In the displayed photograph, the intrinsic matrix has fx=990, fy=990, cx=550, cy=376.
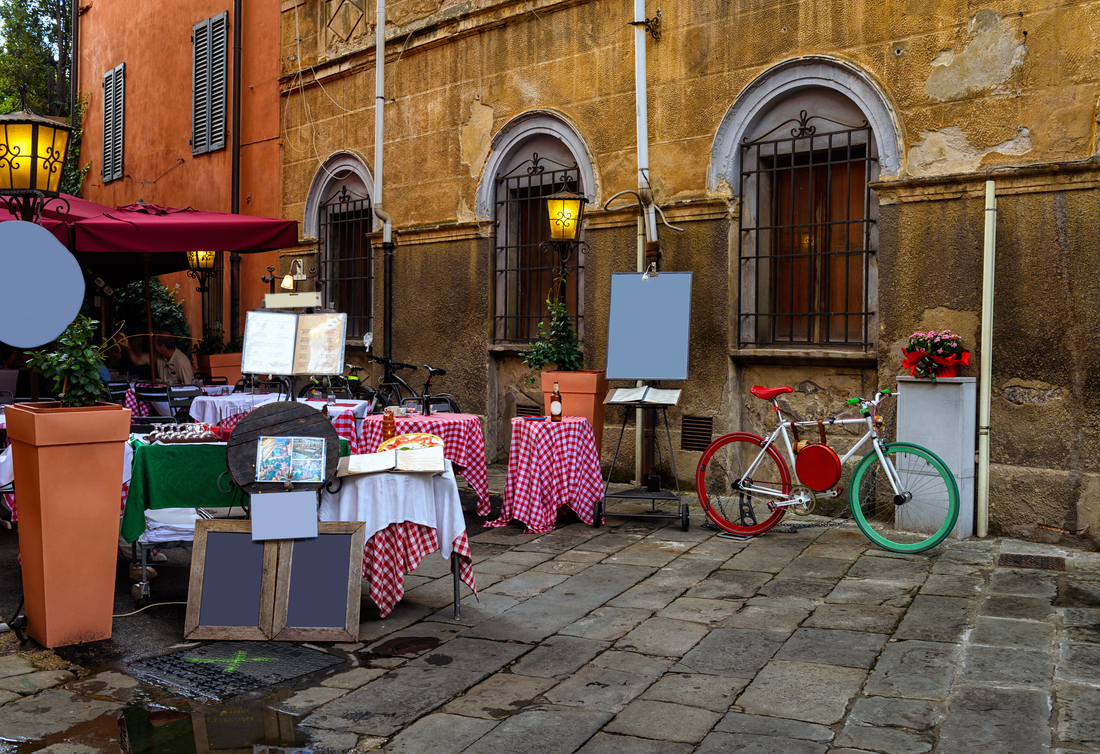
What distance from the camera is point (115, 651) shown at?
4.54 m

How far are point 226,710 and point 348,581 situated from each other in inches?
37.4

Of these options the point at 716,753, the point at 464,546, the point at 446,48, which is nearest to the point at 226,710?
the point at 464,546

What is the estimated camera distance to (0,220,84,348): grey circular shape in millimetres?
4500

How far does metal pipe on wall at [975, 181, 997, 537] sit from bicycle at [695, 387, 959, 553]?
0.37m

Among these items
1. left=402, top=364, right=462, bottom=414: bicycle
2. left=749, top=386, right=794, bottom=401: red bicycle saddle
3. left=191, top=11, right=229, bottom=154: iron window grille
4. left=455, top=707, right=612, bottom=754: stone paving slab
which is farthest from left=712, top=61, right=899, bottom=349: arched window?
left=191, top=11, right=229, bottom=154: iron window grille

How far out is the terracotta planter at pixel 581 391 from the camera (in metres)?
8.32

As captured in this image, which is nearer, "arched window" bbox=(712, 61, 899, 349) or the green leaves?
"arched window" bbox=(712, 61, 899, 349)

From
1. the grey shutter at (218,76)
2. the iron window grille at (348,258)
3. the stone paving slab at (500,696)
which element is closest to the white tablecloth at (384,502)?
the stone paving slab at (500,696)

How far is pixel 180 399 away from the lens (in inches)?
359

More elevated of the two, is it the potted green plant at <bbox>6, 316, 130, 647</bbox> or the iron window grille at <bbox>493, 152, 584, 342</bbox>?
the iron window grille at <bbox>493, 152, 584, 342</bbox>

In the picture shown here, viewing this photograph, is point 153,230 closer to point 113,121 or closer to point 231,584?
point 231,584

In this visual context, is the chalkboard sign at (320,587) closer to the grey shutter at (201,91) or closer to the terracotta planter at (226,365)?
the terracotta planter at (226,365)

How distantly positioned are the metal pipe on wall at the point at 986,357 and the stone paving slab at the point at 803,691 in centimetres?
323

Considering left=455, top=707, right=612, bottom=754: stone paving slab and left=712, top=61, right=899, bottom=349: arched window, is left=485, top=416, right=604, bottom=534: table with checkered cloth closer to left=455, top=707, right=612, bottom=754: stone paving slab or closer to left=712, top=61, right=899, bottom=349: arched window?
left=712, top=61, right=899, bottom=349: arched window
